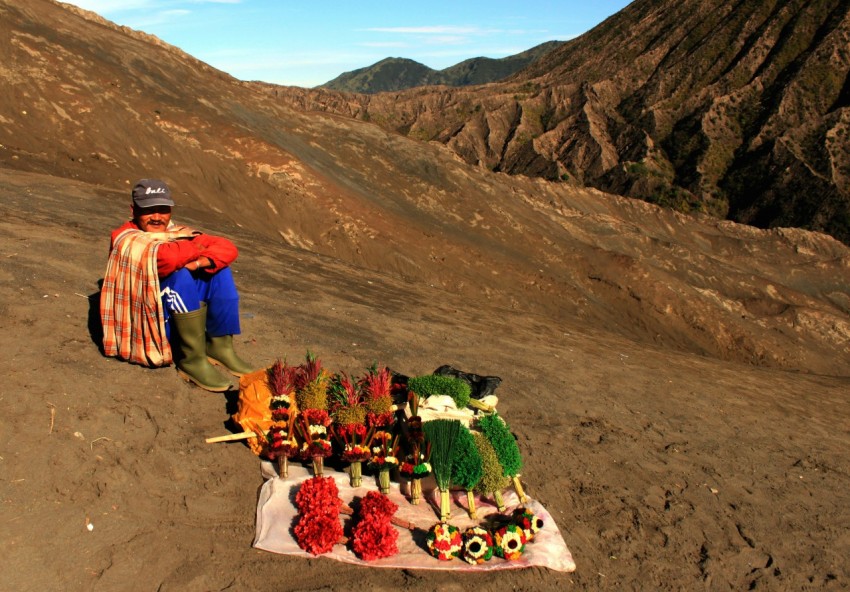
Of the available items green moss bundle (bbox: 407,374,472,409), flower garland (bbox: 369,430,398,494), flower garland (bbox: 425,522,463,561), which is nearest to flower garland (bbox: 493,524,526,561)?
flower garland (bbox: 425,522,463,561)

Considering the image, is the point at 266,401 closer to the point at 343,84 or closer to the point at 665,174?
the point at 665,174

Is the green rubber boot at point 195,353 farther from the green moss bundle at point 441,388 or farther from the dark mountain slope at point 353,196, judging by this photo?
the dark mountain slope at point 353,196

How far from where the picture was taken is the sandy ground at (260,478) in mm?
3275

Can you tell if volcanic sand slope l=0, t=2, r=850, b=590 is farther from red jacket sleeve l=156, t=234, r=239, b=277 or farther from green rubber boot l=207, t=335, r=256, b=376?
red jacket sleeve l=156, t=234, r=239, b=277

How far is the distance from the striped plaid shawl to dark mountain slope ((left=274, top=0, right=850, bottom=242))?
158 ft

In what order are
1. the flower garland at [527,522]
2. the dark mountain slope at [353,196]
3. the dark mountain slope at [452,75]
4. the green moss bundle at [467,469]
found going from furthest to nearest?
the dark mountain slope at [452,75]
the dark mountain slope at [353,196]
the green moss bundle at [467,469]
the flower garland at [527,522]

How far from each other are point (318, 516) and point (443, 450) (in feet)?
2.74

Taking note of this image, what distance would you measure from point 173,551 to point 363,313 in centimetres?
520

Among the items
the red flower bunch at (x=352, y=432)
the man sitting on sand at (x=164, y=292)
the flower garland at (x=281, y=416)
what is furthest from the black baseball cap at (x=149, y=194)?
the red flower bunch at (x=352, y=432)

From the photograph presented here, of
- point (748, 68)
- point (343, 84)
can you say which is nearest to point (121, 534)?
point (748, 68)

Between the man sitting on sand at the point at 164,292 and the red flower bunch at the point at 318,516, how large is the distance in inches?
52.2

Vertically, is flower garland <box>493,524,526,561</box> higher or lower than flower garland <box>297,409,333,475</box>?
lower

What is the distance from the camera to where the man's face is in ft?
13.9

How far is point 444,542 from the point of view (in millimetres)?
3443
